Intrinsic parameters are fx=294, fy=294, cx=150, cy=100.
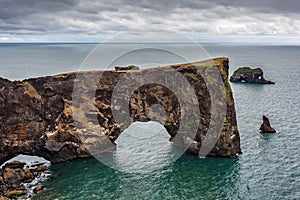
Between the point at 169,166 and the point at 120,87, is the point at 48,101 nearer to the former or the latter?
the point at 120,87

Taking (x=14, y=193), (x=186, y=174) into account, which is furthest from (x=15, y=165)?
(x=186, y=174)

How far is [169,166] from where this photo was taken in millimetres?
54688

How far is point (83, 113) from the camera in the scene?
195 feet

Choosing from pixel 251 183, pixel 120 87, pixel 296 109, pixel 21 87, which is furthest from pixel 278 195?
pixel 296 109

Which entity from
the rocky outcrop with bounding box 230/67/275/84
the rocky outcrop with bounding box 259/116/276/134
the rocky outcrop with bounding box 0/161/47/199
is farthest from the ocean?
the rocky outcrop with bounding box 230/67/275/84

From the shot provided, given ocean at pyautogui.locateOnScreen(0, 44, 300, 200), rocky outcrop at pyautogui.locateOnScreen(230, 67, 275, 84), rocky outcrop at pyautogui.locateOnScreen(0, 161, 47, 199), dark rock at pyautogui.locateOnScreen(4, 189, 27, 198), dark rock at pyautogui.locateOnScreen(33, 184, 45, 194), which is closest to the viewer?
dark rock at pyautogui.locateOnScreen(4, 189, 27, 198)

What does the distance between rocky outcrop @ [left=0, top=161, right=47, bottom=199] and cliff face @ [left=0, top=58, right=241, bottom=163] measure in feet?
14.2

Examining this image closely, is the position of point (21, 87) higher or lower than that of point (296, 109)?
higher

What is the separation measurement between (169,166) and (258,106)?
178 ft

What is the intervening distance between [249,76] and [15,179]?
127 meters

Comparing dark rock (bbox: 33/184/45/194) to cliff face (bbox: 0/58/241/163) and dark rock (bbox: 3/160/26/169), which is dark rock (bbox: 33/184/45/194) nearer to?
dark rock (bbox: 3/160/26/169)

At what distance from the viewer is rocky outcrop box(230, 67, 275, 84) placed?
148 meters

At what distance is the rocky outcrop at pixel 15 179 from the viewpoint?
45181mm

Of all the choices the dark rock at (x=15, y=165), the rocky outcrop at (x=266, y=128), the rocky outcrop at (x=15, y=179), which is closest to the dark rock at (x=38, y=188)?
the rocky outcrop at (x=15, y=179)
